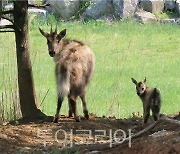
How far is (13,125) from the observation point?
9438 mm

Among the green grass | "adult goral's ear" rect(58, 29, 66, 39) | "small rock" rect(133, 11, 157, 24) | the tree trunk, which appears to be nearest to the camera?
the tree trunk

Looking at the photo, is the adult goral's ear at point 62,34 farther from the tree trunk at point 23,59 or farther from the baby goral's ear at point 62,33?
the tree trunk at point 23,59

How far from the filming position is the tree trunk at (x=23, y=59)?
31.9 feet

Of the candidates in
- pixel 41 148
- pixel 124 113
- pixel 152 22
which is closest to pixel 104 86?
pixel 124 113

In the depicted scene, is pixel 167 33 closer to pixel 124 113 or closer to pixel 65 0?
pixel 65 0

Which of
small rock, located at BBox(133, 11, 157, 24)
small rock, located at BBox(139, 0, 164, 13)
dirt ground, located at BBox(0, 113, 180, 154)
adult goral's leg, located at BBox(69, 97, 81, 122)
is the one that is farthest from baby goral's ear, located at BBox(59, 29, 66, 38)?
small rock, located at BBox(139, 0, 164, 13)

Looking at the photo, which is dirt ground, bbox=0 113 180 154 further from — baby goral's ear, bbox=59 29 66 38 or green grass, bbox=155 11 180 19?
green grass, bbox=155 11 180 19

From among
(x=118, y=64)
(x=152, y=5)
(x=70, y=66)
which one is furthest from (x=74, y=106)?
(x=152, y=5)

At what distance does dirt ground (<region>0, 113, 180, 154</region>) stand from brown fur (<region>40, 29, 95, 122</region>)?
406mm

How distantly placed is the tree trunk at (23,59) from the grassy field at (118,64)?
146cm

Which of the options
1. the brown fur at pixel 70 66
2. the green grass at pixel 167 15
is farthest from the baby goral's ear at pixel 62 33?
the green grass at pixel 167 15

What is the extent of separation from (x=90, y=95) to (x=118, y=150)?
6.32 m

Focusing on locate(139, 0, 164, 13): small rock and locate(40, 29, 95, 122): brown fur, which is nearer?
locate(40, 29, 95, 122): brown fur

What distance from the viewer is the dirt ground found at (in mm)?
7082
